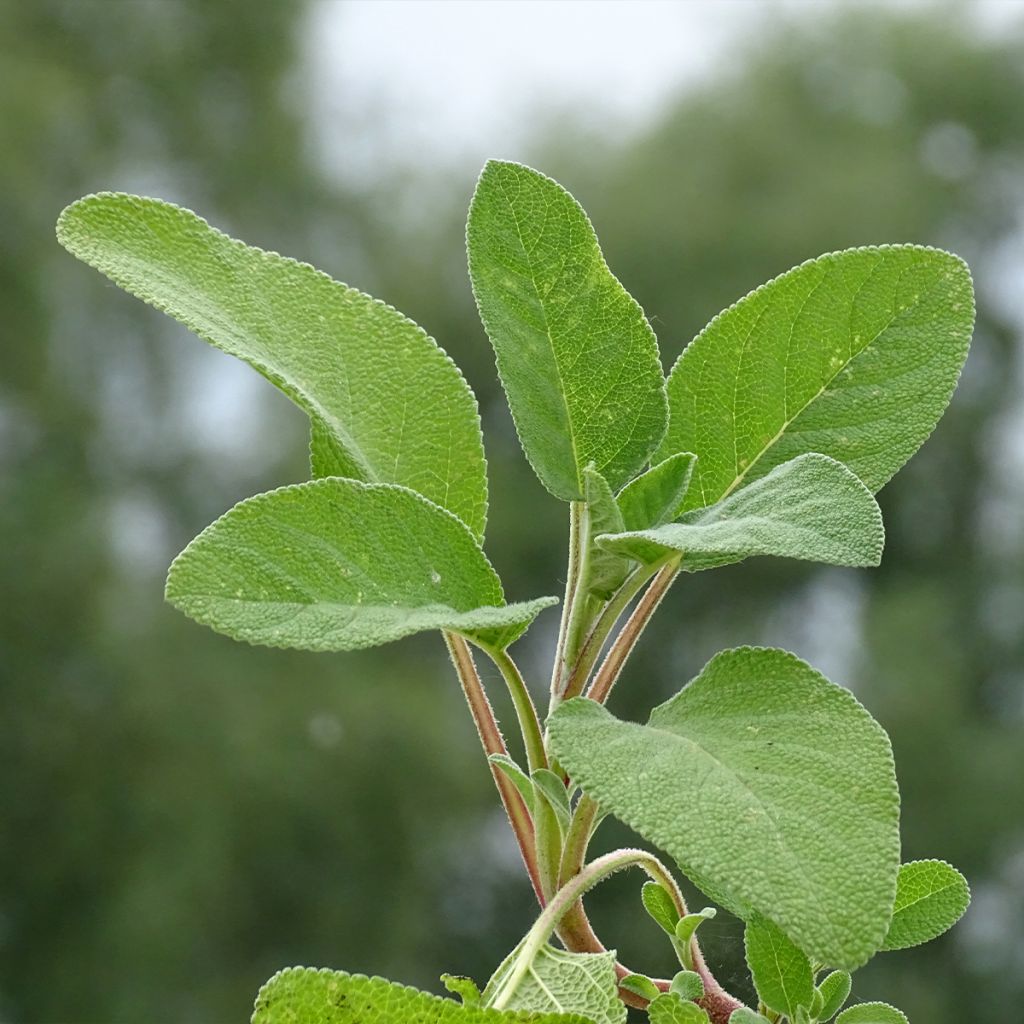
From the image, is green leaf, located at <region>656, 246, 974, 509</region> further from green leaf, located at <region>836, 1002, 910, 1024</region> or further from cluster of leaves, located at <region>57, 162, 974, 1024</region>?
green leaf, located at <region>836, 1002, 910, 1024</region>

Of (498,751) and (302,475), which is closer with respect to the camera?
(498,751)

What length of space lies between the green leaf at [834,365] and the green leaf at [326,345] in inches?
2.0

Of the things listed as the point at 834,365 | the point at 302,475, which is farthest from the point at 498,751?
the point at 302,475

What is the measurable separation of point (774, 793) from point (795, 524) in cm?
5

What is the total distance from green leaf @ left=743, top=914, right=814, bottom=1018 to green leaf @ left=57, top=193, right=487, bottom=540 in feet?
0.35

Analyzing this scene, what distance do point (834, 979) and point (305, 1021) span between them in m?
0.11

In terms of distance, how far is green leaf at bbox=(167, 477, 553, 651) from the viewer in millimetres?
218

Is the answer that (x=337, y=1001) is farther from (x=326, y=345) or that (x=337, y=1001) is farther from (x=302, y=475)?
(x=302, y=475)

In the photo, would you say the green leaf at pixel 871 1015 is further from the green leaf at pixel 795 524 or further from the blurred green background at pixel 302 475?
the blurred green background at pixel 302 475

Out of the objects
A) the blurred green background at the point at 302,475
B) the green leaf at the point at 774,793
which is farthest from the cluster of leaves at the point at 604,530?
the blurred green background at the point at 302,475

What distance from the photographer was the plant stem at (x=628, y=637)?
28cm

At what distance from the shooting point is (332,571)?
232 millimetres

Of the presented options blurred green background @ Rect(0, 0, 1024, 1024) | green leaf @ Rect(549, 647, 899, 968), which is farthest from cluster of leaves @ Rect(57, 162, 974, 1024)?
blurred green background @ Rect(0, 0, 1024, 1024)

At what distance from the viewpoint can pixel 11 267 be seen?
4.53 meters
